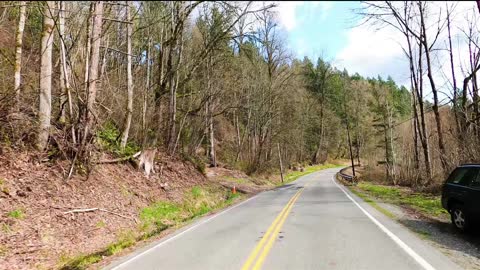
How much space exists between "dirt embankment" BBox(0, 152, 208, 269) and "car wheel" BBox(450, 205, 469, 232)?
28.9 ft

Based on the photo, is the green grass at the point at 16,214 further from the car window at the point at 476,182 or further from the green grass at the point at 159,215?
the car window at the point at 476,182

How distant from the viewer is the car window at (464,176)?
9.66m

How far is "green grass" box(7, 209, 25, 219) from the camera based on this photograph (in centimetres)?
918

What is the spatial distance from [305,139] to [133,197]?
6979 centimetres

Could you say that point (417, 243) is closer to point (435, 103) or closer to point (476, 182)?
point (476, 182)

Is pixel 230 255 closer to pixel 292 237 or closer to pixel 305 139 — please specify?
pixel 292 237

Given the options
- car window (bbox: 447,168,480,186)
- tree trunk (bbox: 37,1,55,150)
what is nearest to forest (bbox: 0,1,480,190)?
tree trunk (bbox: 37,1,55,150)

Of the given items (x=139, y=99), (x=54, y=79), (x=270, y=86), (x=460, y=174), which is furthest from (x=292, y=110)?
(x=460, y=174)

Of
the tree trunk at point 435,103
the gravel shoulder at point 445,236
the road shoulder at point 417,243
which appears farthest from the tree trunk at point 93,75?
the tree trunk at point 435,103

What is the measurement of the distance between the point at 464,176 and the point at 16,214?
35.6ft

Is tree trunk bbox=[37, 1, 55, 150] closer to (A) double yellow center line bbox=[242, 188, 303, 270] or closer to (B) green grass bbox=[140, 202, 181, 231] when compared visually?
(B) green grass bbox=[140, 202, 181, 231]

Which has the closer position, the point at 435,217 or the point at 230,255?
the point at 230,255

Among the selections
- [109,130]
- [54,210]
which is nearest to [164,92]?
[109,130]

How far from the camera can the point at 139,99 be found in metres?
21.3
